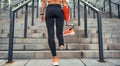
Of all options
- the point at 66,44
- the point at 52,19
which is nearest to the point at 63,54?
the point at 66,44

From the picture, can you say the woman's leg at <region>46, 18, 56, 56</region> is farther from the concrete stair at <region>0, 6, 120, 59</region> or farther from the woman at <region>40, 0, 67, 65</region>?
the concrete stair at <region>0, 6, 120, 59</region>

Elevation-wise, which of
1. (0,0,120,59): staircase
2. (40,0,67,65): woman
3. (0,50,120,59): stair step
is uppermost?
(40,0,67,65): woman

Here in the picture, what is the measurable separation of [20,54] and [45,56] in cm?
61

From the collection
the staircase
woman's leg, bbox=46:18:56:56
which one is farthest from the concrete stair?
woman's leg, bbox=46:18:56:56

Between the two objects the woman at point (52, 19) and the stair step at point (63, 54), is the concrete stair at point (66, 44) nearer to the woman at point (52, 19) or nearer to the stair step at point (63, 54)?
the stair step at point (63, 54)

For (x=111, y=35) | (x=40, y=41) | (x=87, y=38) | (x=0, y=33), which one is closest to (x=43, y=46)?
(x=40, y=41)

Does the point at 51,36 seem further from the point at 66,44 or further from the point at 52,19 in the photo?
the point at 66,44

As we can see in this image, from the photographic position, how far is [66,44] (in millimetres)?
6223

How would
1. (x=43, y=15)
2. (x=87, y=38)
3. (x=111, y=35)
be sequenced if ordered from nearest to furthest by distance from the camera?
(x=43, y=15), (x=87, y=38), (x=111, y=35)

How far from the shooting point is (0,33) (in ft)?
23.5

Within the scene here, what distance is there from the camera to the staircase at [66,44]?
5695 mm

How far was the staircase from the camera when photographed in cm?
570

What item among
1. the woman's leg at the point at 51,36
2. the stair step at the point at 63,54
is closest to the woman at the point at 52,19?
the woman's leg at the point at 51,36

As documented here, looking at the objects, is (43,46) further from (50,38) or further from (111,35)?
(111,35)
